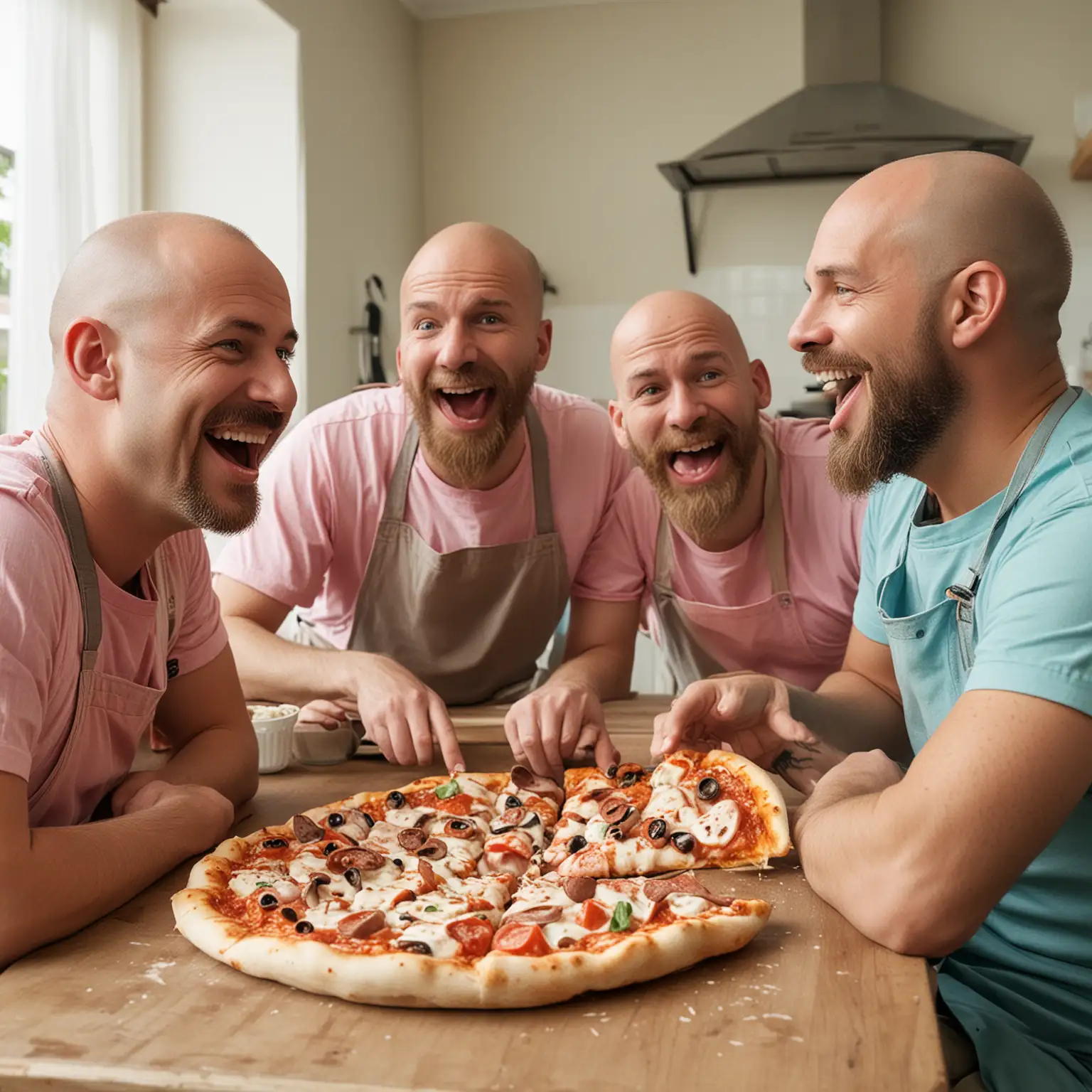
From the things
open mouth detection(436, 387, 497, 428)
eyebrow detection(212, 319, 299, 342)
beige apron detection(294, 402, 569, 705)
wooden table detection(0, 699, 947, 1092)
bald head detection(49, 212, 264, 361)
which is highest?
bald head detection(49, 212, 264, 361)

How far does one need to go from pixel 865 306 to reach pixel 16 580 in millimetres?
1170

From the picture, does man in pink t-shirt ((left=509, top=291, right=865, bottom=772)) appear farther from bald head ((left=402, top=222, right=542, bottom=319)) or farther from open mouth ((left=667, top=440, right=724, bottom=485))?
bald head ((left=402, top=222, right=542, bottom=319))

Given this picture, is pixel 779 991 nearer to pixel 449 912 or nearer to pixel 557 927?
pixel 557 927

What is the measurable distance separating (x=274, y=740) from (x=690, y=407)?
43.7 inches

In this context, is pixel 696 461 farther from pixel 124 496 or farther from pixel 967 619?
pixel 124 496

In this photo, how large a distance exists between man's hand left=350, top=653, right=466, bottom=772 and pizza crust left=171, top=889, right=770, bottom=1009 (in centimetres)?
70

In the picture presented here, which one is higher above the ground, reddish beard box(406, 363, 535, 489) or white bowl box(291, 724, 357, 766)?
reddish beard box(406, 363, 535, 489)

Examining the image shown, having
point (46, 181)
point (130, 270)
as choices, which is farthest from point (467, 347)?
point (46, 181)

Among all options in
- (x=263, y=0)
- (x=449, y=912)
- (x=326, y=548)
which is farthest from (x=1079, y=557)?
(x=263, y=0)

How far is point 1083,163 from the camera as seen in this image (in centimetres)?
497

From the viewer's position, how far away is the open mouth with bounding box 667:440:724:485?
2.57 metres

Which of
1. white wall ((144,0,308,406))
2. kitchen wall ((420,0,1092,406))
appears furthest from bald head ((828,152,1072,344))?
kitchen wall ((420,0,1092,406))

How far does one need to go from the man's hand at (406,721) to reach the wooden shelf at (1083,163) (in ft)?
13.3

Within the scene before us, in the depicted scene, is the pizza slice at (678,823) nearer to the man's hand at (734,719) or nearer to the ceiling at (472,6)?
the man's hand at (734,719)
